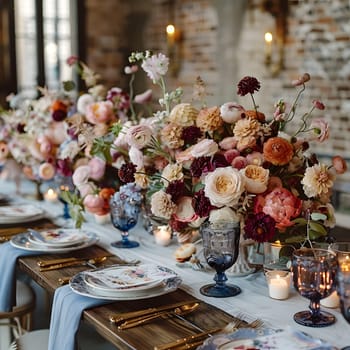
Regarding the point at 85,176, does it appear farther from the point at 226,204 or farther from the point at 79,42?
the point at 79,42

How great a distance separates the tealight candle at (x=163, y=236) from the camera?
2004 mm

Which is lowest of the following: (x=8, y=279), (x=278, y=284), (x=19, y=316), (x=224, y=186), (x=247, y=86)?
(x=19, y=316)

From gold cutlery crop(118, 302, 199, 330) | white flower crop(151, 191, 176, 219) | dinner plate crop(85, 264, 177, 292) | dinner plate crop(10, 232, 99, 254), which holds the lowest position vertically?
gold cutlery crop(118, 302, 199, 330)

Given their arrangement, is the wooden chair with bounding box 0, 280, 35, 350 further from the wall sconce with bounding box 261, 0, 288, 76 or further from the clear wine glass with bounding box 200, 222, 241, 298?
the wall sconce with bounding box 261, 0, 288, 76

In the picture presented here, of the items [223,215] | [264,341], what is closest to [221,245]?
[223,215]

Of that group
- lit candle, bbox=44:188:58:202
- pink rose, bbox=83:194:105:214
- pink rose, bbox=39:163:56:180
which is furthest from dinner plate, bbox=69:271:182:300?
lit candle, bbox=44:188:58:202

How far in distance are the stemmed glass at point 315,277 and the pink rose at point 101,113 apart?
115 centimetres

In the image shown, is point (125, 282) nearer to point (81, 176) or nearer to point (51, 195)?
point (81, 176)

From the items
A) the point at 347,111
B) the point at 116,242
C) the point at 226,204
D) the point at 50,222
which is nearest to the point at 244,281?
the point at 226,204

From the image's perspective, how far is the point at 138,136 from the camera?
176 cm

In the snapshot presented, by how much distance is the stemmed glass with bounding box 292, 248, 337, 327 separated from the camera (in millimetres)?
1257

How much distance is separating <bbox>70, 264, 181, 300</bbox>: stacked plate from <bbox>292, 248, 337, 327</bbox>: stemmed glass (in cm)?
34

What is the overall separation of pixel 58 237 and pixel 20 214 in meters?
0.42

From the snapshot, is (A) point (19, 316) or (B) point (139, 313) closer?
(B) point (139, 313)
